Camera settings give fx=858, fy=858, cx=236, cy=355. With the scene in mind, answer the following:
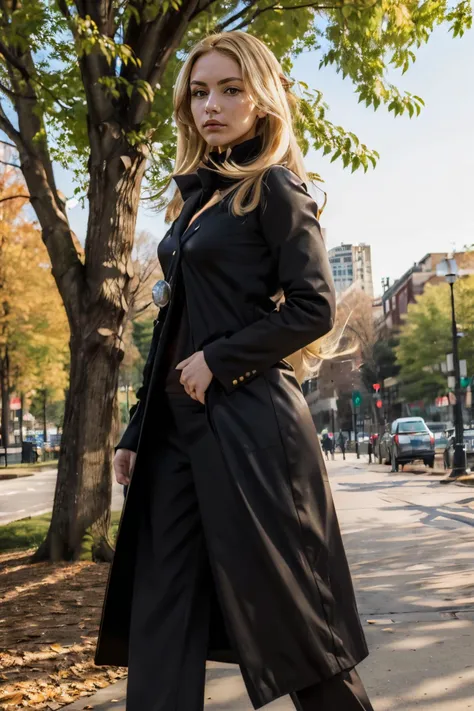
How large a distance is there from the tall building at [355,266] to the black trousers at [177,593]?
530ft

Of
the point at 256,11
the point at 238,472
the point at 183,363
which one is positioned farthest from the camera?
the point at 256,11

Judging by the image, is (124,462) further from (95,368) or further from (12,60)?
(12,60)

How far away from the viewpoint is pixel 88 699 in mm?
3543

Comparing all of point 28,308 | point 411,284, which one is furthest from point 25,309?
point 411,284

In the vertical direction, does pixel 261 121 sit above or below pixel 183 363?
above

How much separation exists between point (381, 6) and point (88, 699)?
6.85 metres

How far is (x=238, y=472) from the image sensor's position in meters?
2.01

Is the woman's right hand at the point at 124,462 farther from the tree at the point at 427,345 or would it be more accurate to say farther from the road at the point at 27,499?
the tree at the point at 427,345

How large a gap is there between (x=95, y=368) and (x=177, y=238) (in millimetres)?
5352

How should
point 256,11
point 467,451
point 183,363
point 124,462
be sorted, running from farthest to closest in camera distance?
point 467,451
point 256,11
point 124,462
point 183,363

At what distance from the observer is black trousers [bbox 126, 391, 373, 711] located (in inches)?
79.7

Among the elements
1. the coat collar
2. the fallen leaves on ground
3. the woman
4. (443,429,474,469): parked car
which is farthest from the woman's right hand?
(443,429,474,469): parked car

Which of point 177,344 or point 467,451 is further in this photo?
point 467,451

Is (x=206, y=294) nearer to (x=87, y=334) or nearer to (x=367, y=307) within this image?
(x=87, y=334)
